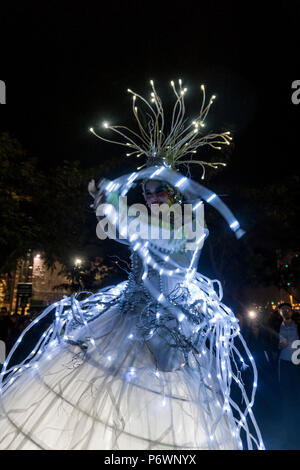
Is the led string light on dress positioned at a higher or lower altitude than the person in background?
higher

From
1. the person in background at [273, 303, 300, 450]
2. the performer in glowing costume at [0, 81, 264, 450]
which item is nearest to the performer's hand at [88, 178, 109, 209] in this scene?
the performer in glowing costume at [0, 81, 264, 450]

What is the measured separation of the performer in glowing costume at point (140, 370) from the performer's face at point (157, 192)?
0.31 metres

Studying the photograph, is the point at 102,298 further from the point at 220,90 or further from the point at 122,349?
the point at 220,90

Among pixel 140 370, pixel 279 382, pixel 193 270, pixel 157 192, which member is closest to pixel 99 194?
pixel 157 192

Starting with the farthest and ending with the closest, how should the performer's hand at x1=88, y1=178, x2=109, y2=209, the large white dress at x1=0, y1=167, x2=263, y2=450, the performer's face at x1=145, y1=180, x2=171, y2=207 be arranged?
1. the performer's face at x1=145, y1=180, x2=171, y2=207
2. the performer's hand at x1=88, y1=178, x2=109, y2=209
3. the large white dress at x1=0, y1=167, x2=263, y2=450

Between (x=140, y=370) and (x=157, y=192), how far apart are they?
1.36 metres

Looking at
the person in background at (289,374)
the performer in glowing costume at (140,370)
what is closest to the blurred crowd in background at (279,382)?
the person in background at (289,374)

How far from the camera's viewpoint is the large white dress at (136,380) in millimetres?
1618

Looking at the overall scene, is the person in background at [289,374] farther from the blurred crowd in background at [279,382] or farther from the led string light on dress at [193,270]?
the led string light on dress at [193,270]

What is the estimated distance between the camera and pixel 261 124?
7699 millimetres

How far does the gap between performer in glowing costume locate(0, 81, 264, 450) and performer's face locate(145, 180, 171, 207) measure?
31 centimetres

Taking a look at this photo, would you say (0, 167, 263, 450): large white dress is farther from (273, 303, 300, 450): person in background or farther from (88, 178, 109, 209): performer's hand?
(273, 303, 300, 450): person in background

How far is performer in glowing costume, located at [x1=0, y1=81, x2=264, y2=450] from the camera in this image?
163 centimetres

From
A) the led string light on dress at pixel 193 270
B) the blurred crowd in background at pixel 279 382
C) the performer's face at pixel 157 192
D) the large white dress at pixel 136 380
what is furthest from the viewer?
the blurred crowd in background at pixel 279 382
